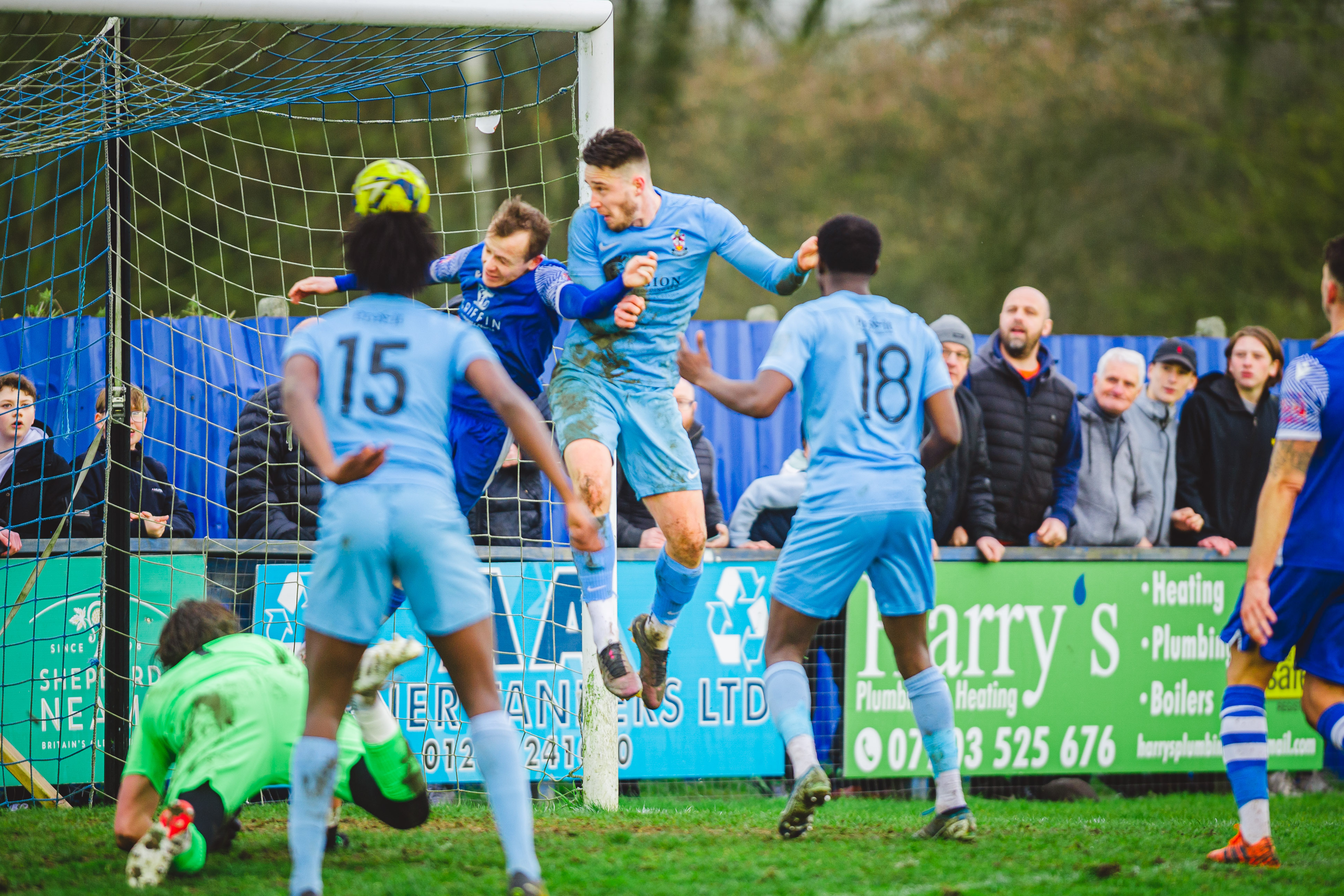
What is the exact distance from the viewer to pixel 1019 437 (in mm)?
8789

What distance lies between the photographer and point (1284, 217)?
19.7 metres

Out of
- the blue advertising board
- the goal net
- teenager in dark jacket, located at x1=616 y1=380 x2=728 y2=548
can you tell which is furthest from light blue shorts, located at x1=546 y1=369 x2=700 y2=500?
teenager in dark jacket, located at x1=616 y1=380 x2=728 y2=548

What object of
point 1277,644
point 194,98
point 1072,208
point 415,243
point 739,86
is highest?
point 739,86

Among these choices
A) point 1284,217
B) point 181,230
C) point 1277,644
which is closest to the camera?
point 1277,644

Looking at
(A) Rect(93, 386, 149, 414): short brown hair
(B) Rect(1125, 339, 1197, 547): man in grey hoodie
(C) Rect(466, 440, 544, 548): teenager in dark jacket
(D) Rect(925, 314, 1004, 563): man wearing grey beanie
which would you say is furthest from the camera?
(B) Rect(1125, 339, 1197, 547): man in grey hoodie


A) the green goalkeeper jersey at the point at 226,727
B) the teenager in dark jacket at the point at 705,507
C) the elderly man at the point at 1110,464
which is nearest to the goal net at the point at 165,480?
the teenager in dark jacket at the point at 705,507

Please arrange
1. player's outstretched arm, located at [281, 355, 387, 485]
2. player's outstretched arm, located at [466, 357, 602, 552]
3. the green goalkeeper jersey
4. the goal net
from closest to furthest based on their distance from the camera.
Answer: player's outstretched arm, located at [281, 355, 387, 485]
player's outstretched arm, located at [466, 357, 602, 552]
the green goalkeeper jersey
the goal net

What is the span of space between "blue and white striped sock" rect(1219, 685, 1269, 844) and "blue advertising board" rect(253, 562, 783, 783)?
3.26 metres

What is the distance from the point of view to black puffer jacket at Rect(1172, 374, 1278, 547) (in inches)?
370

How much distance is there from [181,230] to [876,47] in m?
12.2

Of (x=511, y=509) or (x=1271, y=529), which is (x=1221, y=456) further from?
(x=511, y=509)

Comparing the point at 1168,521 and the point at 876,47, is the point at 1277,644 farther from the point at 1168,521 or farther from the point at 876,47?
the point at 876,47

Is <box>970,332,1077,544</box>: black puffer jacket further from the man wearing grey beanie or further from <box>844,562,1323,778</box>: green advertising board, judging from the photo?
<box>844,562,1323,778</box>: green advertising board

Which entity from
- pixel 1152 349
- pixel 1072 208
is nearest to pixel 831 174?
pixel 1072 208
